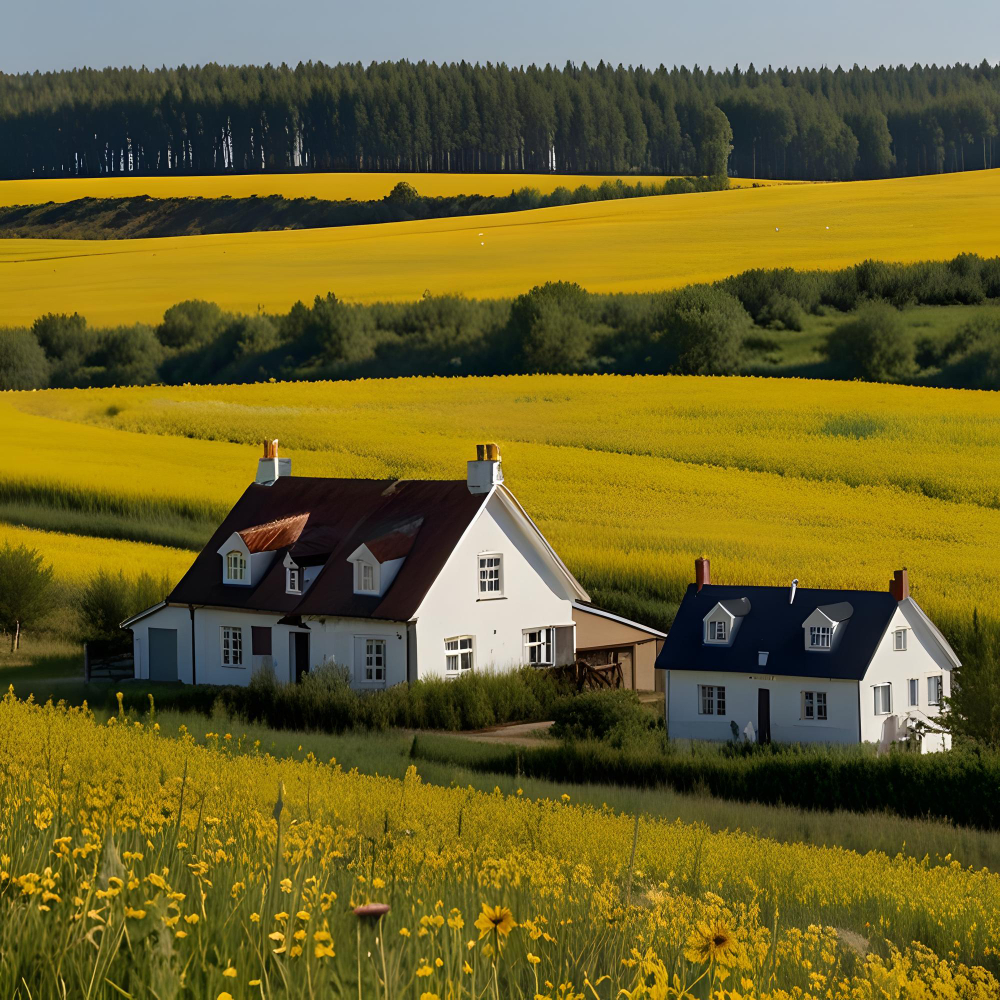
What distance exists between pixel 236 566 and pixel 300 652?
144 inches

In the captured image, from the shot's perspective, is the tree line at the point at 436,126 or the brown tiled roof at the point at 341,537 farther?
the tree line at the point at 436,126

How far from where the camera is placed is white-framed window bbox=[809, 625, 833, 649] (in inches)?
1476

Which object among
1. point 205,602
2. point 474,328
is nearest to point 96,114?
point 474,328

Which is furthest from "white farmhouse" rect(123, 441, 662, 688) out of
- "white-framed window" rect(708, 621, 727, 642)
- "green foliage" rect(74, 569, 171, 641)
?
"white-framed window" rect(708, 621, 727, 642)

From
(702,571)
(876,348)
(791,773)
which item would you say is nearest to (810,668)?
(702,571)

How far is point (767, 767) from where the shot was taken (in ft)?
92.9

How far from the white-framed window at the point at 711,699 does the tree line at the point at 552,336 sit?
42.0 m

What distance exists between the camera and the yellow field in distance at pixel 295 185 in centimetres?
16600

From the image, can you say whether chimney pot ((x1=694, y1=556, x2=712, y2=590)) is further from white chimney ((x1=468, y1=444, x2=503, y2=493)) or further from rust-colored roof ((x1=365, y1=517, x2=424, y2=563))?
rust-colored roof ((x1=365, y1=517, x2=424, y2=563))

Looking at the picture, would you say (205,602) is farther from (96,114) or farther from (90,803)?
(96,114)

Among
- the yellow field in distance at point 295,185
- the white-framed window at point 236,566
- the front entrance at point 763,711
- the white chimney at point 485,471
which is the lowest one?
the front entrance at point 763,711

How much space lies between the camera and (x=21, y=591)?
1725 inches

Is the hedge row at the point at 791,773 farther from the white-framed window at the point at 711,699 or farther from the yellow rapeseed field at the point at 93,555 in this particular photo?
the yellow rapeseed field at the point at 93,555

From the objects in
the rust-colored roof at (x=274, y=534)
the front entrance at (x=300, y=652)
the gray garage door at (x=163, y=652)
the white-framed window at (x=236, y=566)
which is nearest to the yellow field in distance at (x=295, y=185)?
the rust-colored roof at (x=274, y=534)
